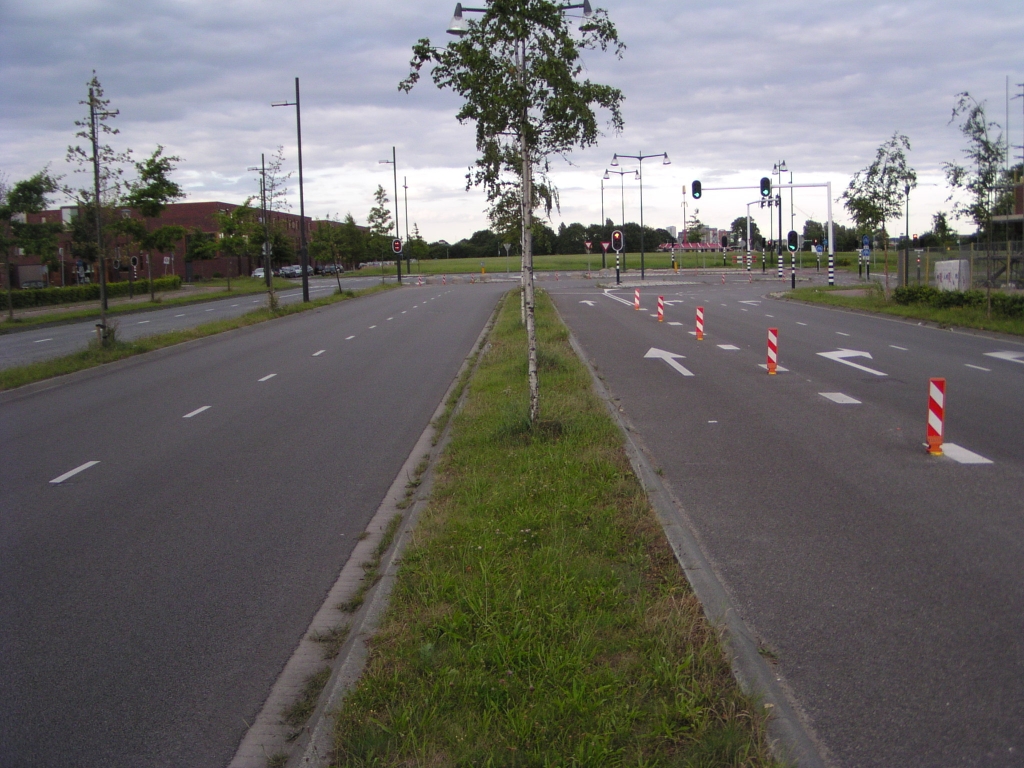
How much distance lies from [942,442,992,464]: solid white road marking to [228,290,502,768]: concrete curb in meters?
5.38

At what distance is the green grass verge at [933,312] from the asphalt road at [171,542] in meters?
15.3

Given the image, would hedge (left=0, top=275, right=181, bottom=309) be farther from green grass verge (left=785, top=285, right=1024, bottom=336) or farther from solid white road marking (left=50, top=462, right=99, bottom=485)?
solid white road marking (left=50, top=462, right=99, bottom=485)

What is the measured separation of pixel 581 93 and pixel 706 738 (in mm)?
7808

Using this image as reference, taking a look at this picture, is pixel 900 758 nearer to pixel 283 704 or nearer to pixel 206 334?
pixel 283 704

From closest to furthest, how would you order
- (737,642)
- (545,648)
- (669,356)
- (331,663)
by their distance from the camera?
(545,648), (737,642), (331,663), (669,356)

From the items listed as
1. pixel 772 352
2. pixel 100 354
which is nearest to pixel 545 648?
pixel 772 352

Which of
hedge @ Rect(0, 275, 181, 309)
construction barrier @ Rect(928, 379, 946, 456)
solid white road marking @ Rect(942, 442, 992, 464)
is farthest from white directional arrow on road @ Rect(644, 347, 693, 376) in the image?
hedge @ Rect(0, 275, 181, 309)

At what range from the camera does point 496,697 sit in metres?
4.18

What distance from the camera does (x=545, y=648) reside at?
4.62 meters

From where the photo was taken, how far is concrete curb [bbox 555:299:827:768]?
383 centimetres

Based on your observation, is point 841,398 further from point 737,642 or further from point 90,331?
point 90,331

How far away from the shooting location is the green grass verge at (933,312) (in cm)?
2345

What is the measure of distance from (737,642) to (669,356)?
14.8 m

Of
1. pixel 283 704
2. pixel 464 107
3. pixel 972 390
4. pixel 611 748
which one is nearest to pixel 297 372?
pixel 464 107
